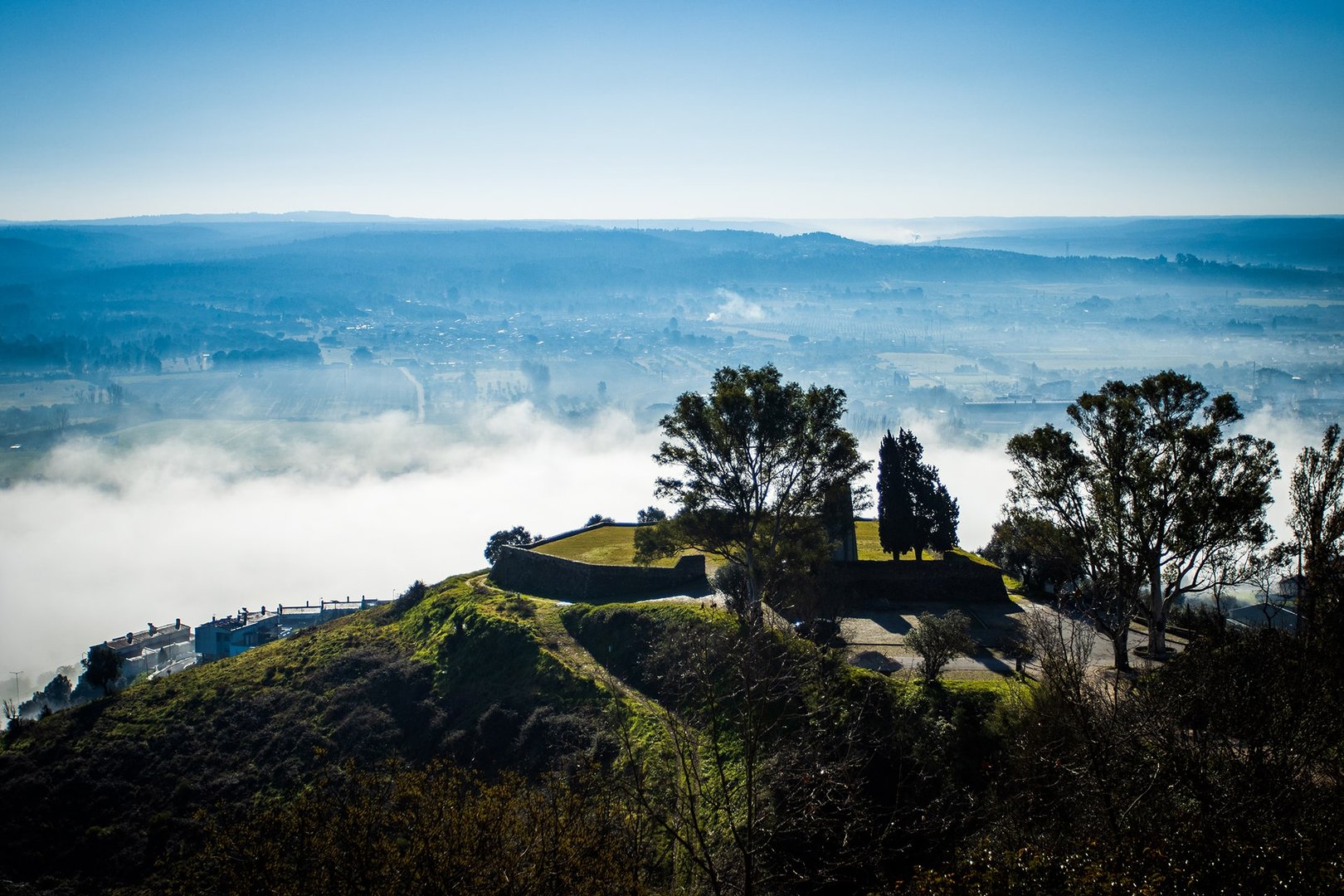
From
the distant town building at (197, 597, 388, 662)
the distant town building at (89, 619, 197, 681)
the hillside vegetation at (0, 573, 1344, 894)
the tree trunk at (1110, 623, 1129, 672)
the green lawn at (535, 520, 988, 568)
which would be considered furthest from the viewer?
the distant town building at (89, 619, 197, 681)

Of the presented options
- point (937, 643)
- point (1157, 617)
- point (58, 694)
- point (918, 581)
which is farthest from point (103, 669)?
point (1157, 617)

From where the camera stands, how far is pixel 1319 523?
17656 mm

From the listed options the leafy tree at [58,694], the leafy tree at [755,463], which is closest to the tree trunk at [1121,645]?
the leafy tree at [755,463]

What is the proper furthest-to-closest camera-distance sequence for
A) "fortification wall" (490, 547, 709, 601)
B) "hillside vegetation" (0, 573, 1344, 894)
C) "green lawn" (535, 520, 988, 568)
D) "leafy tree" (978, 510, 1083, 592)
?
"green lawn" (535, 520, 988, 568), "fortification wall" (490, 547, 709, 601), "leafy tree" (978, 510, 1083, 592), "hillside vegetation" (0, 573, 1344, 894)

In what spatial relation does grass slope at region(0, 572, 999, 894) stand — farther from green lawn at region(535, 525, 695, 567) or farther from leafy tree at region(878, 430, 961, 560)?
leafy tree at region(878, 430, 961, 560)

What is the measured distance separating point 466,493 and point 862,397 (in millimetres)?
72988

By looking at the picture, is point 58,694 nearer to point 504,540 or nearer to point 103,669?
point 103,669

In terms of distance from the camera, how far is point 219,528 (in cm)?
11838

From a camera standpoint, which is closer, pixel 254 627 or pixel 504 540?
pixel 504 540

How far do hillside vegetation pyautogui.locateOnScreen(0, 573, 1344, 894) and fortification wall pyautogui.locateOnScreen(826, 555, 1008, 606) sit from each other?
4.53m

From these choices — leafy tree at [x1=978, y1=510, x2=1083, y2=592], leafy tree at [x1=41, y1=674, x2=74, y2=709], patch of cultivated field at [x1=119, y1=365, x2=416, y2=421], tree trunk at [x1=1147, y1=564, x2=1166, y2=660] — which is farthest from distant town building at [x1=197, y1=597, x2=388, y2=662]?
patch of cultivated field at [x1=119, y1=365, x2=416, y2=421]

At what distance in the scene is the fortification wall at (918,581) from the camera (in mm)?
24875

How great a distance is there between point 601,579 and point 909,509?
8.91 meters

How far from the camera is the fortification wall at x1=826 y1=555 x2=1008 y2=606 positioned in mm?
24875
